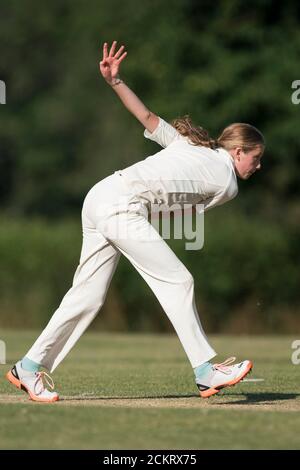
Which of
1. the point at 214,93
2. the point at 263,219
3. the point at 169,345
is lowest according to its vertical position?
the point at 169,345

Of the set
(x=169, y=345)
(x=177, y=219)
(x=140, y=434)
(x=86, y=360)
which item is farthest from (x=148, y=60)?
(x=140, y=434)

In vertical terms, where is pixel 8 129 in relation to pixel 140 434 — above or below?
above

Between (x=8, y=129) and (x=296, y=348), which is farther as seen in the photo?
(x=8, y=129)

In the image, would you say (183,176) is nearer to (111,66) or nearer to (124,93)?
(124,93)

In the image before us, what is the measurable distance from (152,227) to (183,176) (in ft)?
1.54

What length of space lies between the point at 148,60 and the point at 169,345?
8529 millimetres

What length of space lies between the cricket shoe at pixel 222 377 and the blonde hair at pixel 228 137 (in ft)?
5.05

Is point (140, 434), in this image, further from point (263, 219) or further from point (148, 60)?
point (263, 219)

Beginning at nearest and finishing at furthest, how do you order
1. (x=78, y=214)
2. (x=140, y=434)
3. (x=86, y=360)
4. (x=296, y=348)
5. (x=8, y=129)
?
(x=140, y=434) < (x=86, y=360) < (x=296, y=348) < (x=78, y=214) < (x=8, y=129)

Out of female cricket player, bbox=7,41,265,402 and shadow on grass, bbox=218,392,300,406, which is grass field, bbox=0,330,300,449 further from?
female cricket player, bbox=7,41,265,402

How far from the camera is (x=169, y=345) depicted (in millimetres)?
19391

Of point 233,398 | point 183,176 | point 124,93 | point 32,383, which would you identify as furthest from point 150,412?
point 124,93

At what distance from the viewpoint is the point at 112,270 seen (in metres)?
8.76

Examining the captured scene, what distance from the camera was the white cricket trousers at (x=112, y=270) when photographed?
825cm
